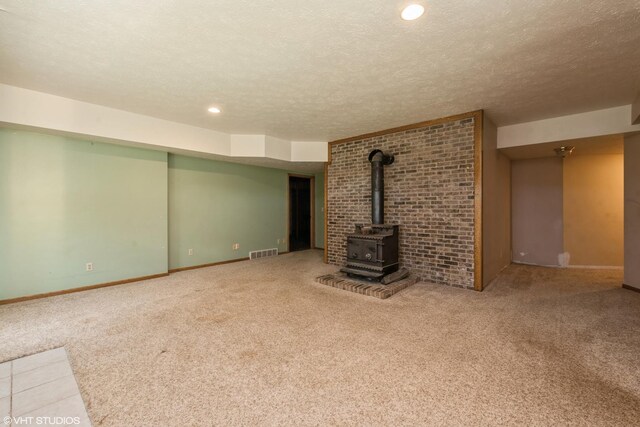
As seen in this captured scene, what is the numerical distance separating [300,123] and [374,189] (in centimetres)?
159

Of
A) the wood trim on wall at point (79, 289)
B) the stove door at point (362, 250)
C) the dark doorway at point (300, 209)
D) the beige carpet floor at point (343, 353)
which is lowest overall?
the beige carpet floor at point (343, 353)

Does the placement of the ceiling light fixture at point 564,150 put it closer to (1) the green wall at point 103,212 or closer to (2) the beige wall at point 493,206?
(2) the beige wall at point 493,206

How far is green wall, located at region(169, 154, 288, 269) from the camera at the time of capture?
16.4 feet

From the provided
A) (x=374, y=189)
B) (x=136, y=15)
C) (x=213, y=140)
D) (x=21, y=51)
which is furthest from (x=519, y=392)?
(x=213, y=140)

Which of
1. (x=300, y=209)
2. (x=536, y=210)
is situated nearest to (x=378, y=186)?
(x=536, y=210)

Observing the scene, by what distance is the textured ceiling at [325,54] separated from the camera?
1.84 m

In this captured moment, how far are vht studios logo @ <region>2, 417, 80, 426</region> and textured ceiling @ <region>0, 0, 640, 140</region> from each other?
8.26 ft

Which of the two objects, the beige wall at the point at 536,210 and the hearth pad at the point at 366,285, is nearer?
the hearth pad at the point at 366,285

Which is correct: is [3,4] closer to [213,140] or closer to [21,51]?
[21,51]

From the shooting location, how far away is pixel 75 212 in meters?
3.78

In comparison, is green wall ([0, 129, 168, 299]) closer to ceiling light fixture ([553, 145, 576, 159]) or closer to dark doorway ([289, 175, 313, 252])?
dark doorway ([289, 175, 313, 252])

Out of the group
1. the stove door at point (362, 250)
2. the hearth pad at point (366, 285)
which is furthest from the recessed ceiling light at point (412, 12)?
the hearth pad at point (366, 285)

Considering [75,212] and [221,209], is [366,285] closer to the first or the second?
[221,209]

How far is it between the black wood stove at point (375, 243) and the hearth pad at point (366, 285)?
0.15m
